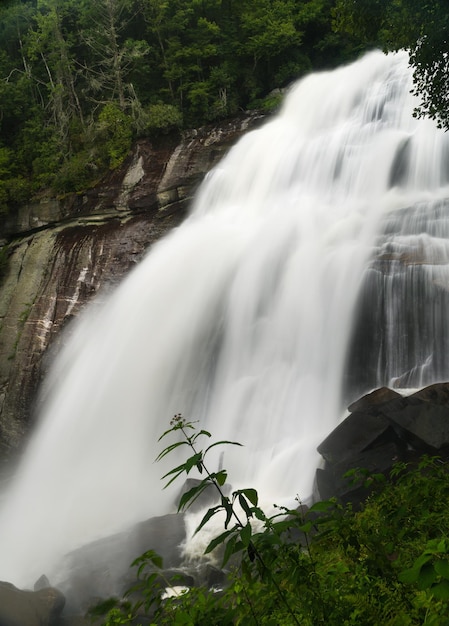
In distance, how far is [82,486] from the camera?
11.3 m

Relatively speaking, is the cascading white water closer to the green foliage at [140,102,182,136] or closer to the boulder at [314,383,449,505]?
the boulder at [314,383,449,505]

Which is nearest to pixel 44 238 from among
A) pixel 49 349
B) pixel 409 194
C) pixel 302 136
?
pixel 49 349

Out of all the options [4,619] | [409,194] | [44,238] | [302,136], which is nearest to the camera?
[4,619]

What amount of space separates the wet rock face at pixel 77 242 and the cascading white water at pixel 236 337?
0.90 m

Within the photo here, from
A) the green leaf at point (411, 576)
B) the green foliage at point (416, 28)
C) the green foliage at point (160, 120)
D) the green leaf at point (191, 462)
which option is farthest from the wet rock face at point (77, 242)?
the green leaf at point (411, 576)

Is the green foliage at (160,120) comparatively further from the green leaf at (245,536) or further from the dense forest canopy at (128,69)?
the green leaf at (245,536)

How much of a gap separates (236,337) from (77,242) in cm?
786

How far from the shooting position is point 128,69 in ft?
66.1

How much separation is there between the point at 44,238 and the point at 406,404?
14.1 m

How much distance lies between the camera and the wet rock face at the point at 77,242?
15.1 meters

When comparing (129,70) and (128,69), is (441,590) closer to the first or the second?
(129,70)

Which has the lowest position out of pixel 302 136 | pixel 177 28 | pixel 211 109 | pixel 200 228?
pixel 200 228

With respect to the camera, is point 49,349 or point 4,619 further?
point 49,349

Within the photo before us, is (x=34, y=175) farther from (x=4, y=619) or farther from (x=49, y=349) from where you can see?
(x=4, y=619)
